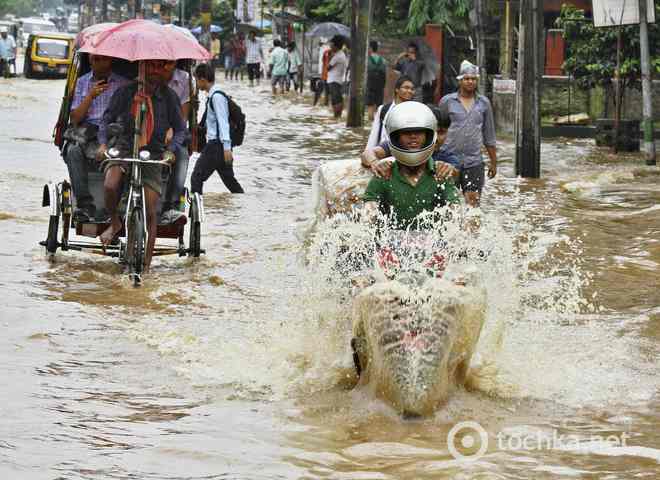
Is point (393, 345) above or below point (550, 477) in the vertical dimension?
above

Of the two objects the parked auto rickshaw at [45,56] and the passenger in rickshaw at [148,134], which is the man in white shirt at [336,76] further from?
the passenger in rickshaw at [148,134]

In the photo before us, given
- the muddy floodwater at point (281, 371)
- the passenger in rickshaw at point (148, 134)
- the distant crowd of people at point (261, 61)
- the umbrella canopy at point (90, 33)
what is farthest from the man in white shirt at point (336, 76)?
the passenger in rickshaw at point (148, 134)

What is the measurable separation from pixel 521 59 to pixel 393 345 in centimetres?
1299

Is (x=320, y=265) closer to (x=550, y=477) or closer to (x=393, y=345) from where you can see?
(x=393, y=345)

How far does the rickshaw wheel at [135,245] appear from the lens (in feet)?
34.8

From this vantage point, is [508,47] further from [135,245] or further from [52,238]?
[135,245]

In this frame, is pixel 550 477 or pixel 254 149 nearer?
pixel 550 477

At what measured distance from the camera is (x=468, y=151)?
12633 mm

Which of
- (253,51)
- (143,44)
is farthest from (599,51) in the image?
(253,51)

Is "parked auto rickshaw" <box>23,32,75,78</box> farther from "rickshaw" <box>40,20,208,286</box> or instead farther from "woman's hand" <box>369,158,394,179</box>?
"woman's hand" <box>369,158,394,179</box>

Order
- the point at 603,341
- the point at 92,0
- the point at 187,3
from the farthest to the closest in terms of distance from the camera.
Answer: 1. the point at 92,0
2. the point at 187,3
3. the point at 603,341

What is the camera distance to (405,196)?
7609 mm

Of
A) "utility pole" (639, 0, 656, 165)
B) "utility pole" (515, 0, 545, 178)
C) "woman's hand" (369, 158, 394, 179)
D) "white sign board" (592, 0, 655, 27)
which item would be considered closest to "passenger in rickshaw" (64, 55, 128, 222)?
"woman's hand" (369, 158, 394, 179)

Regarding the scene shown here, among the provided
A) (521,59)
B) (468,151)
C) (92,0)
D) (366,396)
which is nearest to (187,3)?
(92,0)
